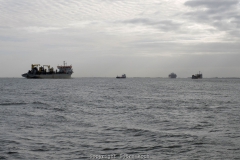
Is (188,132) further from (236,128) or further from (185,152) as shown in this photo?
(185,152)

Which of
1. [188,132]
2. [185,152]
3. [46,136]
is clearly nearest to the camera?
[185,152]

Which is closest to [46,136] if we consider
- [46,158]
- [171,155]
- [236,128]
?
[46,158]

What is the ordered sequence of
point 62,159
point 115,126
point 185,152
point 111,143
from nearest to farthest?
point 62,159, point 185,152, point 111,143, point 115,126

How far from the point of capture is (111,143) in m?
14.9

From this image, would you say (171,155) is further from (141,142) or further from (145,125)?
(145,125)

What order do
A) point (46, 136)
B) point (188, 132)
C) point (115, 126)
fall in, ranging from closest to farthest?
point (46, 136) → point (188, 132) → point (115, 126)

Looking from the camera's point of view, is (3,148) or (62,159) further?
(3,148)

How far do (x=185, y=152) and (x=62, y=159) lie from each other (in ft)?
17.2

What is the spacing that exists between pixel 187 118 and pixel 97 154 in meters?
12.3

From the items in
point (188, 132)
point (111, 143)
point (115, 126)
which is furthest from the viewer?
point (115, 126)

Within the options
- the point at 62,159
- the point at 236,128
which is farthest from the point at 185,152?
the point at 236,128

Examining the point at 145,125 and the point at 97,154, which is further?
the point at 145,125

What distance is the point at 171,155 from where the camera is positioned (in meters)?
12.9

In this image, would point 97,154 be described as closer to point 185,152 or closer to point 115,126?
point 185,152
